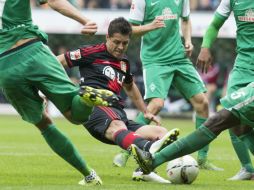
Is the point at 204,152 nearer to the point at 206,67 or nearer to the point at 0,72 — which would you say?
the point at 206,67

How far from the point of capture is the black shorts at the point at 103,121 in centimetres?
A: 929

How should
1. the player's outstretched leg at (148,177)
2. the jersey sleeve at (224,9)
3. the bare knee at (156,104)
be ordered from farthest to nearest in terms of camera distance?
the bare knee at (156,104) < the jersey sleeve at (224,9) < the player's outstretched leg at (148,177)

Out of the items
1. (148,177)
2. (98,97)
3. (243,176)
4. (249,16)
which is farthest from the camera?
(249,16)

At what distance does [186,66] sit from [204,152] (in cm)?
132

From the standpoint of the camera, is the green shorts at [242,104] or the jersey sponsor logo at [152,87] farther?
the jersey sponsor logo at [152,87]

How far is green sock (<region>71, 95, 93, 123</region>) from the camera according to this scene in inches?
313

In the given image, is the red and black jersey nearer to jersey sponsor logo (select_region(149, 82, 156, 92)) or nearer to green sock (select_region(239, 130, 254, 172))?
green sock (select_region(239, 130, 254, 172))

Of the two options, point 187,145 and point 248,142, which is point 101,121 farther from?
point 248,142

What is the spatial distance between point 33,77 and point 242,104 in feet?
6.51

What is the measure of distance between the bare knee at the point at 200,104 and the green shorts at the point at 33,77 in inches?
147

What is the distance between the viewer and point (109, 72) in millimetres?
9867

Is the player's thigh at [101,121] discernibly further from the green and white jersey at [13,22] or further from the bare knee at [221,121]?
the green and white jersey at [13,22]

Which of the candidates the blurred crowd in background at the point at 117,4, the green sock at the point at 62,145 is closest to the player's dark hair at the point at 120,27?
the green sock at the point at 62,145

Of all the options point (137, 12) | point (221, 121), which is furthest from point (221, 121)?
point (137, 12)
